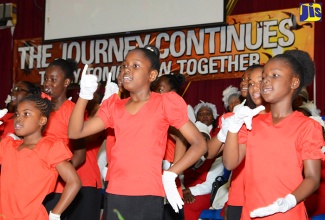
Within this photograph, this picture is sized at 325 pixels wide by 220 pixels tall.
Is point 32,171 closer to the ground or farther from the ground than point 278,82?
closer to the ground

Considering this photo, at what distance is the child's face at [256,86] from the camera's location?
11.5 feet

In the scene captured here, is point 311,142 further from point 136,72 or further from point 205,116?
point 205,116

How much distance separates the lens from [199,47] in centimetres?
780

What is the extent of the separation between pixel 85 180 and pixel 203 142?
64.9 inches

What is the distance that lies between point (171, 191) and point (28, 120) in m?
1.07

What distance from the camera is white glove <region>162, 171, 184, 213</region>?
10.3 feet

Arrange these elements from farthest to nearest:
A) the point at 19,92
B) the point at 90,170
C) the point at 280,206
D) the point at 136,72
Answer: the point at 19,92
the point at 90,170
the point at 136,72
the point at 280,206

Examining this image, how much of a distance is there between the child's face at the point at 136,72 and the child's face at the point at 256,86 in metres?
0.64

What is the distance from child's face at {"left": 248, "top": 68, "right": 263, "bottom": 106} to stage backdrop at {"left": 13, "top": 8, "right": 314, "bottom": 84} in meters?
3.58

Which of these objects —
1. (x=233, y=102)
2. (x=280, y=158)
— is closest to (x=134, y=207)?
(x=280, y=158)

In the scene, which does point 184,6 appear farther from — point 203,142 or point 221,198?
point 203,142

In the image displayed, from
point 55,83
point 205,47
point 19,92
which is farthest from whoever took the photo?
point 205,47

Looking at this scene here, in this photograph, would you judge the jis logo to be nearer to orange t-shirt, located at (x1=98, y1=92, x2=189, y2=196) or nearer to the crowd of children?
the crowd of children

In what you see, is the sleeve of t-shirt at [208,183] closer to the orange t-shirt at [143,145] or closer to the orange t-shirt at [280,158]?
the orange t-shirt at [143,145]
